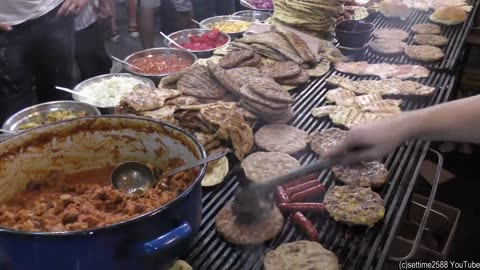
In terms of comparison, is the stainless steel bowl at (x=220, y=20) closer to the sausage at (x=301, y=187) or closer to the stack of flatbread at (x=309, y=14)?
the stack of flatbread at (x=309, y=14)

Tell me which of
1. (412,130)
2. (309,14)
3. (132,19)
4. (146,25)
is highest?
(412,130)

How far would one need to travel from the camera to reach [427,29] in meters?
5.06

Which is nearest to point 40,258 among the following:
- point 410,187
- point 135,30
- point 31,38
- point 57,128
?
point 57,128

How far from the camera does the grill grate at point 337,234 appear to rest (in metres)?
2.21

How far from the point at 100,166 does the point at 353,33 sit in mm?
3134

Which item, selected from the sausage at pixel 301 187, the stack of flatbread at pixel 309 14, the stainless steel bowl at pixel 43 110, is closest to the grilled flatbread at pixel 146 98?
the stainless steel bowl at pixel 43 110

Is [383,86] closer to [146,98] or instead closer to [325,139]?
[325,139]

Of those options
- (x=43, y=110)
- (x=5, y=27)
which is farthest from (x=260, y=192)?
(x=5, y=27)

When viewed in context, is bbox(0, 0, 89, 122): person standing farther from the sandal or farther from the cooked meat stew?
the sandal

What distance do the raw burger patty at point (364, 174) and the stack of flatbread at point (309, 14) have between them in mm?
2344

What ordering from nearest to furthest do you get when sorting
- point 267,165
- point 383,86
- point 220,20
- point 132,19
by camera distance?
point 267,165 → point 383,86 → point 220,20 → point 132,19

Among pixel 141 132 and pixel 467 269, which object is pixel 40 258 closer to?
pixel 141 132

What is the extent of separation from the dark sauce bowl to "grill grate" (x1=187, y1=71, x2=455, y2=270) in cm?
183

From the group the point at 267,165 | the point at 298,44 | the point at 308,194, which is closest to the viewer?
the point at 308,194
